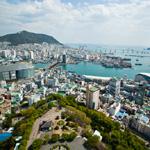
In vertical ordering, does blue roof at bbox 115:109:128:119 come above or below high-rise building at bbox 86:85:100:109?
below

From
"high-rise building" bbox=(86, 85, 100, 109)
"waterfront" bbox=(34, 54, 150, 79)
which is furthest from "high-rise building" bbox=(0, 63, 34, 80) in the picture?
"high-rise building" bbox=(86, 85, 100, 109)

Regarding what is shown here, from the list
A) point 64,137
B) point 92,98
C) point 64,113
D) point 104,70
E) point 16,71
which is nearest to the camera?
point 64,137

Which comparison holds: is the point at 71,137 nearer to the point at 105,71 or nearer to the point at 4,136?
the point at 4,136

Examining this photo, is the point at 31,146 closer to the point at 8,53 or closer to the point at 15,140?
the point at 15,140

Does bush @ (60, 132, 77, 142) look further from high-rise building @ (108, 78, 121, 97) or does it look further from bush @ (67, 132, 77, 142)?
high-rise building @ (108, 78, 121, 97)

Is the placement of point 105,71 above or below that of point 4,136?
below

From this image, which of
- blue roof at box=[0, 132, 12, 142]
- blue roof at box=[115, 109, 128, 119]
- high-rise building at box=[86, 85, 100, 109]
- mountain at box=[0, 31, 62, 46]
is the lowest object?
blue roof at box=[115, 109, 128, 119]

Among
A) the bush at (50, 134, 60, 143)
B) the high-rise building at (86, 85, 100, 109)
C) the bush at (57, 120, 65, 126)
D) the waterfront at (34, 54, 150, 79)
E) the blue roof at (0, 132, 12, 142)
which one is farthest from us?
the waterfront at (34, 54, 150, 79)

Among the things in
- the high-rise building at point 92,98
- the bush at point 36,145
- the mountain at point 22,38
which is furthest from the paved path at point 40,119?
the mountain at point 22,38

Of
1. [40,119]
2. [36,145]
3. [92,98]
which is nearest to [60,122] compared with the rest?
[40,119]

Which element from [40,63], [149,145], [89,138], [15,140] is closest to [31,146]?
[15,140]

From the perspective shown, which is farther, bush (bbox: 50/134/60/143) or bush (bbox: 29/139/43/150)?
bush (bbox: 50/134/60/143)
